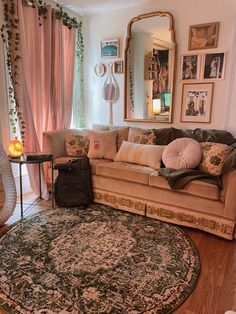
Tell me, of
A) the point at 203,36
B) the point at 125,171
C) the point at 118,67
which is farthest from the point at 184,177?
the point at 118,67

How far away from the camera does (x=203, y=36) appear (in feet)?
9.87

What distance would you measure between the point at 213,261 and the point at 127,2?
326 cm

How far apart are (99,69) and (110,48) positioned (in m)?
0.35

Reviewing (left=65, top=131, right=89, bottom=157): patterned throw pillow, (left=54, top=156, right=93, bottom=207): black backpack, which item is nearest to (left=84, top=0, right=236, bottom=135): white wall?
(left=65, top=131, right=89, bottom=157): patterned throw pillow

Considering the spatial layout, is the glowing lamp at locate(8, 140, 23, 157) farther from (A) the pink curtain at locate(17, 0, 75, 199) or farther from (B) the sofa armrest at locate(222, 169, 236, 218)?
(B) the sofa armrest at locate(222, 169, 236, 218)

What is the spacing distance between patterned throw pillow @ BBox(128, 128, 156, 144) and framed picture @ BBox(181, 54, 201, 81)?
2.80 feet

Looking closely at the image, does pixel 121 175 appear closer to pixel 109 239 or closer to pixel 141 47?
pixel 109 239

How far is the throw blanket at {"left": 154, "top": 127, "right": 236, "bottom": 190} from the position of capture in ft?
7.32

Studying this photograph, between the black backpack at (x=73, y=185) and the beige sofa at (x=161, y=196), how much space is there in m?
0.12

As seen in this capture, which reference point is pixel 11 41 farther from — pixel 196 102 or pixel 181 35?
pixel 196 102

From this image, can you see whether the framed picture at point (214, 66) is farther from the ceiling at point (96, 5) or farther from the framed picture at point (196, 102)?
the ceiling at point (96, 5)

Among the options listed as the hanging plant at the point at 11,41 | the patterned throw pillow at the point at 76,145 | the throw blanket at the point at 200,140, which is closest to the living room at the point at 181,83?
the hanging plant at the point at 11,41

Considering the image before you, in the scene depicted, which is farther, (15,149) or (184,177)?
(15,149)

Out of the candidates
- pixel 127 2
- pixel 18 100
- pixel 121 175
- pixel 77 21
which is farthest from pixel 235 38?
pixel 18 100
